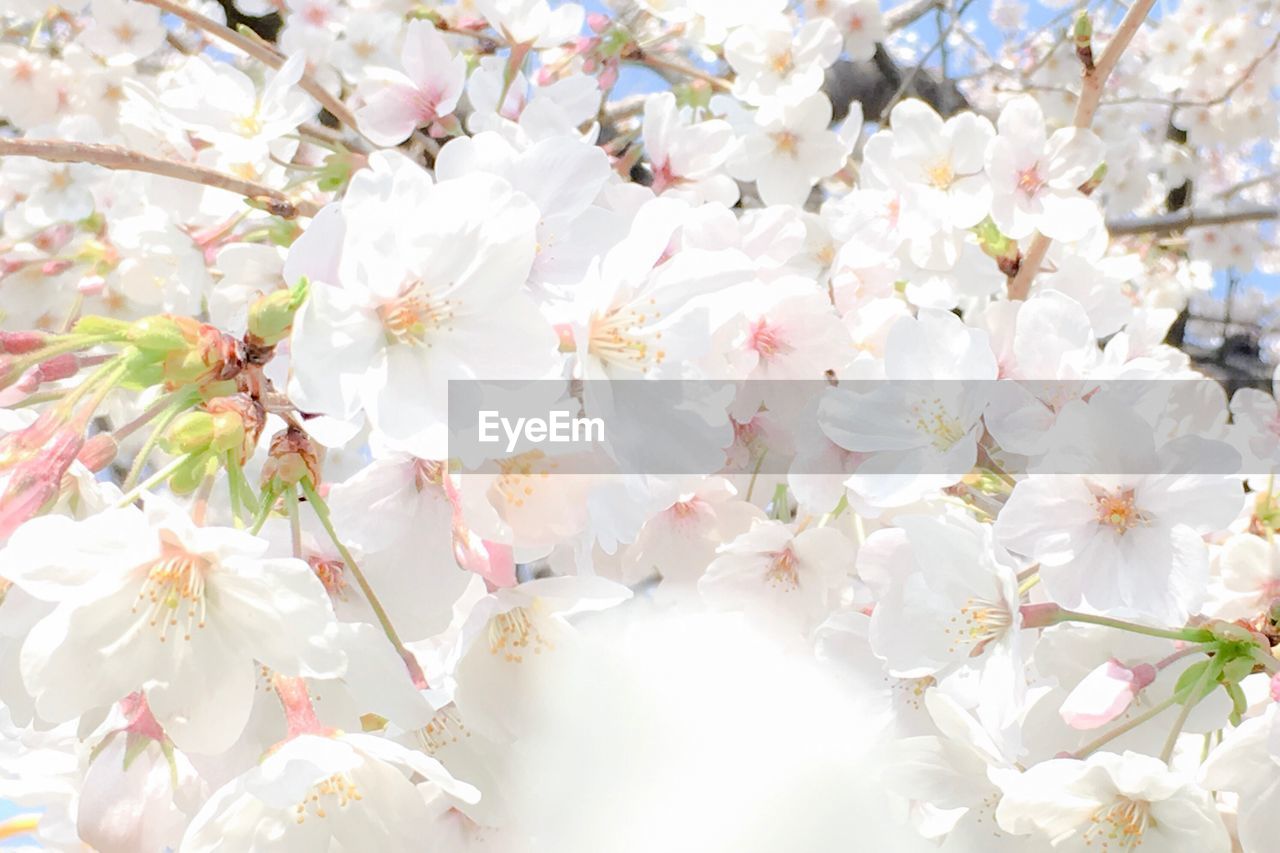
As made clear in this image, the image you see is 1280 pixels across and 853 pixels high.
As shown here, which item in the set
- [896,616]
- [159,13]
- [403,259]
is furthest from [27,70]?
[896,616]

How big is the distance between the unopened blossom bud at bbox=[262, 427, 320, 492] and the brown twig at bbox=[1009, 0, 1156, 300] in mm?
821

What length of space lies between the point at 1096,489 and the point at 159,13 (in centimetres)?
176

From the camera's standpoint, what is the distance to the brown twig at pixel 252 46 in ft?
3.62

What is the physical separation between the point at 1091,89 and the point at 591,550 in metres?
0.73

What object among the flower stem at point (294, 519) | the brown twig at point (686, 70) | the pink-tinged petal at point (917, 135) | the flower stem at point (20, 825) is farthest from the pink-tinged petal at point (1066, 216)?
the flower stem at point (20, 825)

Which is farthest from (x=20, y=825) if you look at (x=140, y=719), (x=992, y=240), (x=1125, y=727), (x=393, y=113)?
(x=992, y=240)

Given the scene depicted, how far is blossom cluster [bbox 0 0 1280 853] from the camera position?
1.69 feet

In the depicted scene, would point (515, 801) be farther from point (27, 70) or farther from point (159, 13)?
point (27, 70)

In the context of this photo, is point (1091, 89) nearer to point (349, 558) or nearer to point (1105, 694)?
point (1105, 694)

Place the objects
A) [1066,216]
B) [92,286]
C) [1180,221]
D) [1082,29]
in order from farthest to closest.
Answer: [1180,221] < [92,286] < [1066,216] < [1082,29]

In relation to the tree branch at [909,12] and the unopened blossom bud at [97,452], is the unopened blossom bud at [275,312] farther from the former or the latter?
the tree branch at [909,12]

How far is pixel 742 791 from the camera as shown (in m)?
0.64

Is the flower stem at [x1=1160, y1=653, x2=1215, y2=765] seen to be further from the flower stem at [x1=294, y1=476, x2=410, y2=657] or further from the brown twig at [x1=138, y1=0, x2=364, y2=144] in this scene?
the brown twig at [x1=138, y1=0, x2=364, y2=144]

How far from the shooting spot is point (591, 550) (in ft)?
2.43
